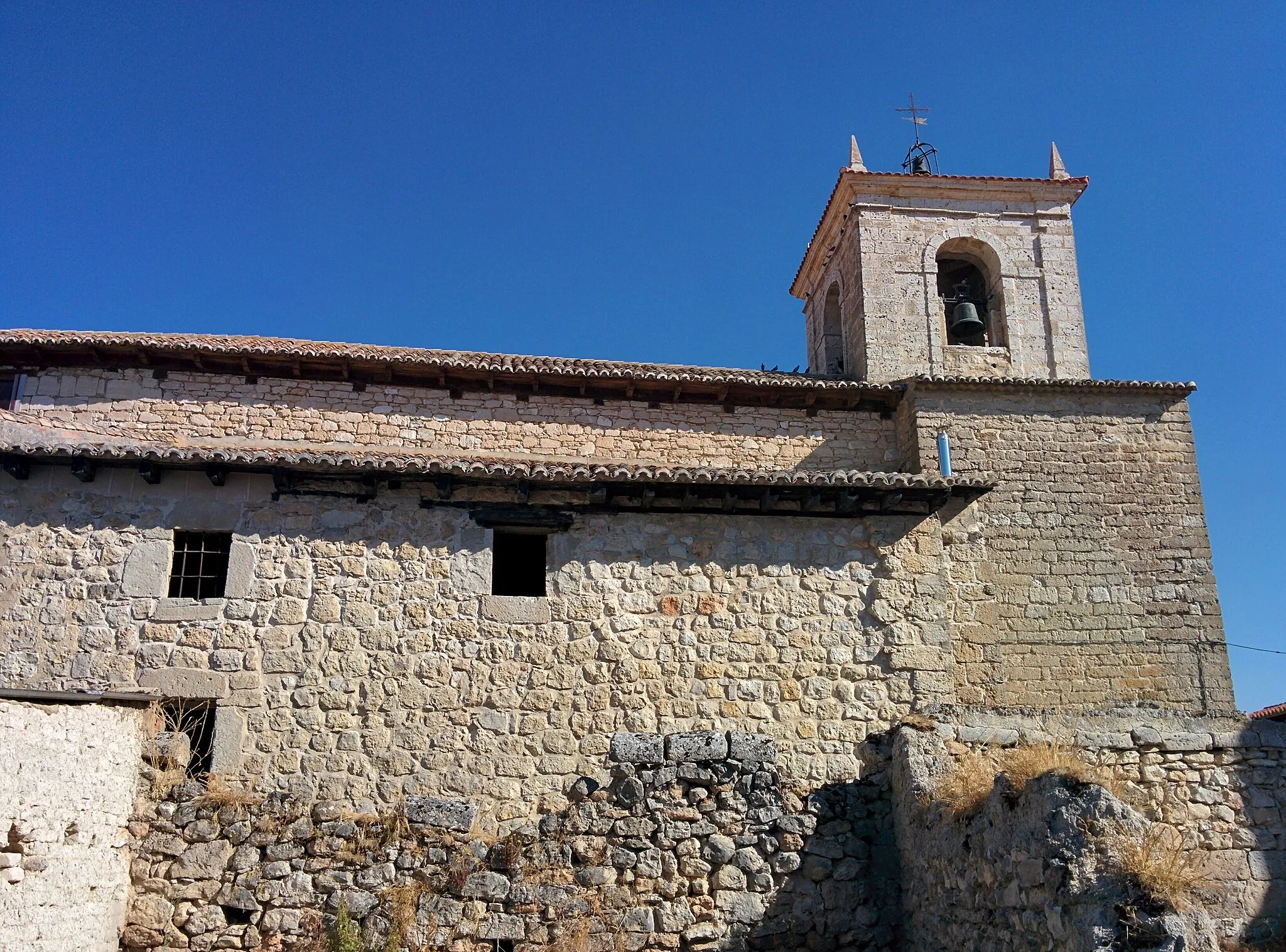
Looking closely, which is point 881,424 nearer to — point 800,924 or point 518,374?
point 518,374

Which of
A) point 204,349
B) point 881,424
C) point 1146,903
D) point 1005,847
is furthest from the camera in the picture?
point 881,424

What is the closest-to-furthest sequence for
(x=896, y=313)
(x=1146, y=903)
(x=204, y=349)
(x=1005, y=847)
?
(x=1146, y=903) → (x=1005, y=847) → (x=204, y=349) → (x=896, y=313)

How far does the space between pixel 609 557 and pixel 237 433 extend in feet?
17.8

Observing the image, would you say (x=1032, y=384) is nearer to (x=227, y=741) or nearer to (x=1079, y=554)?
(x=1079, y=554)

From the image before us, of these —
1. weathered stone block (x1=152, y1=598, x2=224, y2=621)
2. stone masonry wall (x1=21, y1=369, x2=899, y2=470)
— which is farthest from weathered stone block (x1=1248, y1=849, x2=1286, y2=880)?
weathered stone block (x1=152, y1=598, x2=224, y2=621)

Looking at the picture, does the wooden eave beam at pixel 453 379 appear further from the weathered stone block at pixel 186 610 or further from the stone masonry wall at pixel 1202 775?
the stone masonry wall at pixel 1202 775

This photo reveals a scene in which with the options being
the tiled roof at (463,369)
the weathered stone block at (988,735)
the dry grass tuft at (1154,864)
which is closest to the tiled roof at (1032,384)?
the tiled roof at (463,369)

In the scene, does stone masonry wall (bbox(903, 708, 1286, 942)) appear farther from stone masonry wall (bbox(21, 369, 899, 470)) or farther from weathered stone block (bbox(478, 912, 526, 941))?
stone masonry wall (bbox(21, 369, 899, 470))

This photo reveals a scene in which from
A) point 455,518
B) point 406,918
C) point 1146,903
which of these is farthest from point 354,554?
point 1146,903

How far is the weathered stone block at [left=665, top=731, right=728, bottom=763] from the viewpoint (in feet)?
31.7

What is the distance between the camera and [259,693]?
373 inches

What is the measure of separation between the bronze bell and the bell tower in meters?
0.02

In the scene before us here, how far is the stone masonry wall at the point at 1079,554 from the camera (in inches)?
483

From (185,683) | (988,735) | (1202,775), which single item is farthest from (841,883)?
(185,683)
